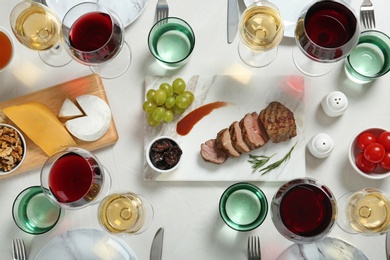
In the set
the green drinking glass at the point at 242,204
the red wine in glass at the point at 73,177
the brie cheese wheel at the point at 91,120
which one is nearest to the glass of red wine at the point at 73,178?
the red wine in glass at the point at 73,177

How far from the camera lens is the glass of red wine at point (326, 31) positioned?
4.20 ft

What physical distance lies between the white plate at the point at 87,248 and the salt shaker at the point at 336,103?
627mm

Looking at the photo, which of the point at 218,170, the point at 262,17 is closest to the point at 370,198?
the point at 218,170

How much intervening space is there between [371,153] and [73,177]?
74 centimetres

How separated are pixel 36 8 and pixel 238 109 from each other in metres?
0.58

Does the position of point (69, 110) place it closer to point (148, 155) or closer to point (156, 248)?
point (148, 155)

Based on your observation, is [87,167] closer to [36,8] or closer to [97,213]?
[97,213]

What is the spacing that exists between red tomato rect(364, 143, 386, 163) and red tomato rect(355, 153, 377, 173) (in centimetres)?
2

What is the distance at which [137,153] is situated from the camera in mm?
1455

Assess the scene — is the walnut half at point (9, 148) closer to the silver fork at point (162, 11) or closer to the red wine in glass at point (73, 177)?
the red wine in glass at point (73, 177)

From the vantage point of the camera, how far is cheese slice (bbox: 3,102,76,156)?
1.42 metres

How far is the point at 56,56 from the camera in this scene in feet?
4.90

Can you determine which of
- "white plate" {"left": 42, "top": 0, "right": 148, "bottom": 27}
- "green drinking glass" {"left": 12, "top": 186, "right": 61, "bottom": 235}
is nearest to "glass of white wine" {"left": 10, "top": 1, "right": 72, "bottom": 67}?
"white plate" {"left": 42, "top": 0, "right": 148, "bottom": 27}

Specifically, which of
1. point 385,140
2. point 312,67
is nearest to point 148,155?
point 312,67
